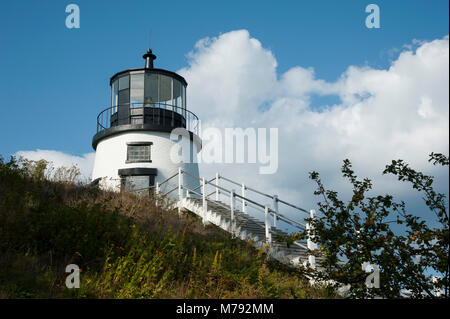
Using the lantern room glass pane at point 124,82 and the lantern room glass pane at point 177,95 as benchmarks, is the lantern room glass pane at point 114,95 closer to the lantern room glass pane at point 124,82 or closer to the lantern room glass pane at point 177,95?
the lantern room glass pane at point 124,82

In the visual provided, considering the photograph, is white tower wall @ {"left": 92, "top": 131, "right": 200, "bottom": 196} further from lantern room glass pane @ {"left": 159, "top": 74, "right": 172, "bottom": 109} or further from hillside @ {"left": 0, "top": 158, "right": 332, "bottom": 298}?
hillside @ {"left": 0, "top": 158, "right": 332, "bottom": 298}

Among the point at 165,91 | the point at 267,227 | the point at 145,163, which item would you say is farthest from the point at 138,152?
the point at 267,227

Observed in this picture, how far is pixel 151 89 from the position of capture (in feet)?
69.4

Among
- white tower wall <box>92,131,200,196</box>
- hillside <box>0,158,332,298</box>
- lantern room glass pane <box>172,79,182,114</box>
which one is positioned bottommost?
hillside <box>0,158,332,298</box>

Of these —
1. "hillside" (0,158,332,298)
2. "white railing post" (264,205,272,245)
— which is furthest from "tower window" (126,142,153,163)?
"white railing post" (264,205,272,245)

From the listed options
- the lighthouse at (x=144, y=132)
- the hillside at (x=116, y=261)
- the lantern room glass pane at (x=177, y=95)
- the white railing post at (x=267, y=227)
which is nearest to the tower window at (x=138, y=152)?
the lighthouse at (x=144, y=132)

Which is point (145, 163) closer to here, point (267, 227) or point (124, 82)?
point (124, 82)

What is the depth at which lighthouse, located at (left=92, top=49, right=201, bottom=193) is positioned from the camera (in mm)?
20016

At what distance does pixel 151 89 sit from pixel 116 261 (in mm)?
13829

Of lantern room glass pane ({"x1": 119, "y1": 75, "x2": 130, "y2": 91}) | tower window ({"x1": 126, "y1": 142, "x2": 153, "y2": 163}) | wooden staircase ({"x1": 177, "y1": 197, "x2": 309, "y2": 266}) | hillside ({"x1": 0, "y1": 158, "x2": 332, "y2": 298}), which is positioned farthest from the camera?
lantern room glass pane ({"x1": 119, "y1": 75, "x2": 130, "y2": 91})

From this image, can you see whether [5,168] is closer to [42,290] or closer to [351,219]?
[42,290]

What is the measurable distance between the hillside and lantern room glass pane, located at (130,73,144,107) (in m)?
10.2

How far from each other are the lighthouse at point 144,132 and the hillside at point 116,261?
27.8ft
